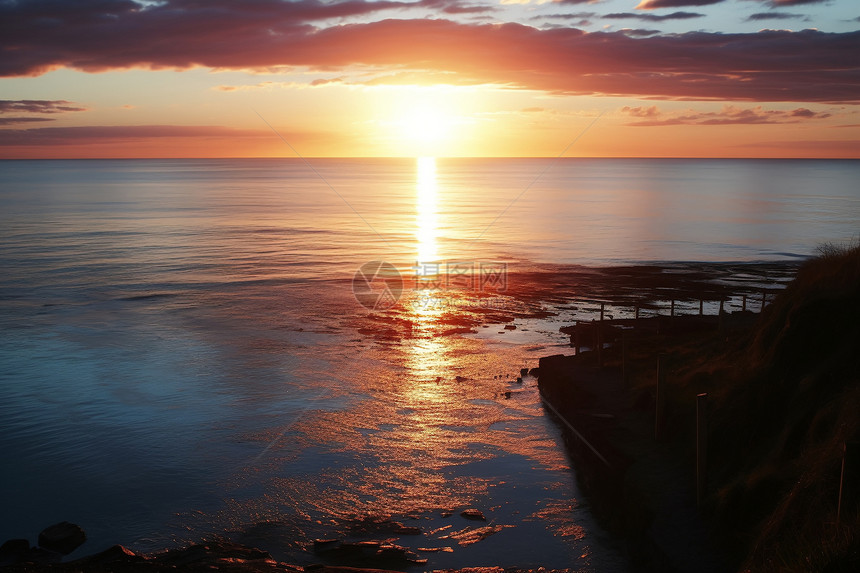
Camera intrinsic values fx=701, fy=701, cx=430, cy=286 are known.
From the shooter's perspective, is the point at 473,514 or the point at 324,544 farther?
the point at 473,514

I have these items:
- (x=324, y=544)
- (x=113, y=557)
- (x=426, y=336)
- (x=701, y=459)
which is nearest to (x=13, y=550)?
(x=113, y=557)

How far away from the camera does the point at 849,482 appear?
9922 mm

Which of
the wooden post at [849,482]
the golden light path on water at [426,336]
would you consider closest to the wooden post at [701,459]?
the wooden post at [849,482]

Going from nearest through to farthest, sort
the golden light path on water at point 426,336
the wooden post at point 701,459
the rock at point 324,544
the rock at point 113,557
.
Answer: the rock at point 113,557 < the wooden post at point 701,459 < the rock at point 324,544 < the golden light path on water at point 426,336

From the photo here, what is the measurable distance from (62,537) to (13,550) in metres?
1.04

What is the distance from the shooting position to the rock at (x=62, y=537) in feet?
48.8

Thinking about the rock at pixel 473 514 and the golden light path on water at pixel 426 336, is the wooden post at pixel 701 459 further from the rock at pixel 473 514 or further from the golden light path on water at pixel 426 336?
the golden light path on water at pixel 426 336

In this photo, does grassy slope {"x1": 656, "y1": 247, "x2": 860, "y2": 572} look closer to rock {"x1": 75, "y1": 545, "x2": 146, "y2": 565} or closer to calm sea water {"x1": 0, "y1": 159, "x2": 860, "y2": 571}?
calm sea water {"x1": 0, "y1": 159, "x2": 860, "y2": 571}

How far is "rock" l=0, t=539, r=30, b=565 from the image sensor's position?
13.9 metres

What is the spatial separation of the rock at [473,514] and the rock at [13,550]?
9.32 metres

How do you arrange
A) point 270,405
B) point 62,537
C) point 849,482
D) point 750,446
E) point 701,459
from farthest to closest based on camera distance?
point 270,405, point 62,537, point 750,446, point 701,459, point 849,482

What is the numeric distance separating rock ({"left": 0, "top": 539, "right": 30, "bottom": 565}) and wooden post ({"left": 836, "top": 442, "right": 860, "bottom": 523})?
14.6 metres

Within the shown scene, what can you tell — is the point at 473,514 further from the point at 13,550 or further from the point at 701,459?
the point at 13,550

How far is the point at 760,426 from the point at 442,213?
10528 centimetres
